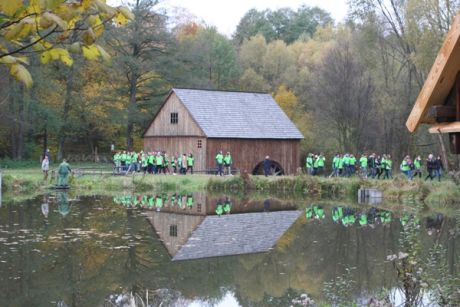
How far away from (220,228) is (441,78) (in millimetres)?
14334

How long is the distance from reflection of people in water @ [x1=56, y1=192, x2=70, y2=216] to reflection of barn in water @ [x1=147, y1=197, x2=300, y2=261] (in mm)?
2817

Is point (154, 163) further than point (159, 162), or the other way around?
point (154, 163)

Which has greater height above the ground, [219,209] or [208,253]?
[219,209]

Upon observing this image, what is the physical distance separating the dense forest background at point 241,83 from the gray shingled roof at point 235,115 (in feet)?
17.5

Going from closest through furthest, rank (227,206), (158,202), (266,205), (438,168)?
(227,206)
(266,205)
(158,202)
(438,168)

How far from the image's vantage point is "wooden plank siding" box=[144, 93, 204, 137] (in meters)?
39.1

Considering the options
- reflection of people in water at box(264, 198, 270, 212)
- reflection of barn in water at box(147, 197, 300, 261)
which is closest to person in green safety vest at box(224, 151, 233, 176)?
reflection of people in water at box(264, 198, 270, 212)

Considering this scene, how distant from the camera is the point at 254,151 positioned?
3950 centimetres

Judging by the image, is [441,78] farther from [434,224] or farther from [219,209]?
[219,209]

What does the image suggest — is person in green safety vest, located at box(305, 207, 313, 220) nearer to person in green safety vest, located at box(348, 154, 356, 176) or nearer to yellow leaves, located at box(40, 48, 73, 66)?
person in green safety vest, located at box(348, 154, 356, 176)

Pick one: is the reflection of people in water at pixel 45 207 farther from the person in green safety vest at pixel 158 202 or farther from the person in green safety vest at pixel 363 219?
the person in green safety vest at pixel 363 219

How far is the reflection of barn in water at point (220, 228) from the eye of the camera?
1631 cm

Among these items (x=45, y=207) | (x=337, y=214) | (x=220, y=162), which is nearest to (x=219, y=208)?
(x=337, y=214)

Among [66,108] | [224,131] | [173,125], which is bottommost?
[224,131]
